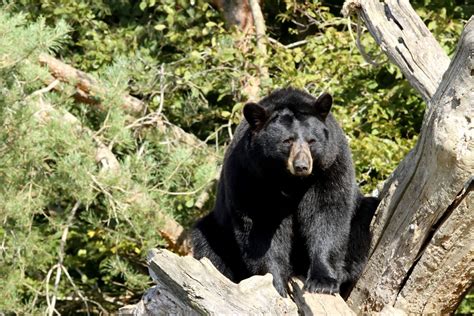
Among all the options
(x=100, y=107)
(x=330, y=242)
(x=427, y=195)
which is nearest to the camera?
(x=427, y=195)

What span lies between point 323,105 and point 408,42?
2.33 feet

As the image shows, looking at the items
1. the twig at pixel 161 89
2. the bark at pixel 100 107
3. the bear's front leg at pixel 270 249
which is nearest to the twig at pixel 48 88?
the bark at pixel 100 107

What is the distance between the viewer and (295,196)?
6.17 m

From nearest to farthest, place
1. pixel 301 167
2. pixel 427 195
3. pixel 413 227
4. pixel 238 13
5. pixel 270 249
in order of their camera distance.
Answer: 1. pixel 427 195
2. pixel 413 227
3. pixel 301 167
4. pixel 270 249
5. pixel 238 13

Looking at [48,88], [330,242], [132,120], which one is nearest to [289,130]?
[330,242]

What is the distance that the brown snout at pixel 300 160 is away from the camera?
592cm

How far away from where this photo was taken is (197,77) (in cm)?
1005

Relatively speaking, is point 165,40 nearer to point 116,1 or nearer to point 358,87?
point 116,1

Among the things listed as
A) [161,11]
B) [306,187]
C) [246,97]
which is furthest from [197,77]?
[306,187]

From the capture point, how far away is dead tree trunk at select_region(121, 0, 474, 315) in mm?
4832

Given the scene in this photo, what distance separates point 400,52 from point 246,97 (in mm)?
3952

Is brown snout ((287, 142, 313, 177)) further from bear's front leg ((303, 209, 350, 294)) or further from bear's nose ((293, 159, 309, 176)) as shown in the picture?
bear's front leg ((303, 209, 350, 294))

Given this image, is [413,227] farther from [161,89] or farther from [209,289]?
[161,89]

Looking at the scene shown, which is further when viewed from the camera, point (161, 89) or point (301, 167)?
point (161, 89)
